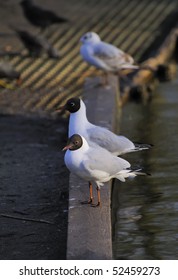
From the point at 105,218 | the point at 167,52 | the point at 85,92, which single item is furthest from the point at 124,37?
the point at 105,218

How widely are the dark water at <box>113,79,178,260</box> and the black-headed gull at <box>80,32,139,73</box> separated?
0.53 metres

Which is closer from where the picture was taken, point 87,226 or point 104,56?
point 87,226

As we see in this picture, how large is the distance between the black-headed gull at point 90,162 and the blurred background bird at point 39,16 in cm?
703

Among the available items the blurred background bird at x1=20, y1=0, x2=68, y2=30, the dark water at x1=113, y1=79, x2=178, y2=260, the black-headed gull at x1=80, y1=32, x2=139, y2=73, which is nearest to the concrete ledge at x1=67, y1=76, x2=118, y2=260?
the dark water at x1=113, y1=79, x2=178, y2=260

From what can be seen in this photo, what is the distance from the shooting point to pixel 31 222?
23.2 ft

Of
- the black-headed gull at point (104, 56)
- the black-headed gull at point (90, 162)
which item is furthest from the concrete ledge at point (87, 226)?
the black-headed gull at point (104, 56)

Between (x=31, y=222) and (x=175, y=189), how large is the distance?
145 centimetres

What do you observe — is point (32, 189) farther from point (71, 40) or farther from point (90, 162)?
point (71, 40)

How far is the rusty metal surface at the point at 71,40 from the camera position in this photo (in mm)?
11016

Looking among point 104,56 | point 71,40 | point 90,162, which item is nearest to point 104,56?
point 104,56

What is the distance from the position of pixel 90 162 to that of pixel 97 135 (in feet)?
2.58

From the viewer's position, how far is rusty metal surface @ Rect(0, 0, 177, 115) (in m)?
11.0

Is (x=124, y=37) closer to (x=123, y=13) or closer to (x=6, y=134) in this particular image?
(x=123, y=13)

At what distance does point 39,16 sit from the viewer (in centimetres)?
1391
